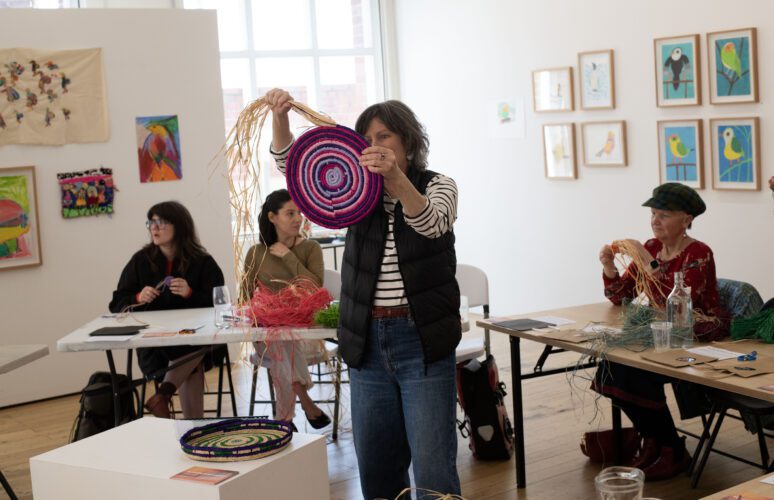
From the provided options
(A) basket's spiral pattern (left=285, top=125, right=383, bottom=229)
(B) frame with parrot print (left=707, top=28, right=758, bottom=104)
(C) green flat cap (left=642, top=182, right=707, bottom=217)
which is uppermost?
(B) frame with parrot print (left=707, top=28, right=758, bottom=104)

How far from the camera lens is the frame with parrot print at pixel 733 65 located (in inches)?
216

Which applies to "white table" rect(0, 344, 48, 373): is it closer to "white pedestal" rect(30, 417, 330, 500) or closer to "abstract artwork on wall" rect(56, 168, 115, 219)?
"white pedestal" rect(30, 417, 330, 500)

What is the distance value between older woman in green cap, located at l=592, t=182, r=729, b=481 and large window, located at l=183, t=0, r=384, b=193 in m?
5.15

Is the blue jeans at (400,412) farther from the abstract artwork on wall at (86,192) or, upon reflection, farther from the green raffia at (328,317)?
the abstract artwork on wall at (86,192)

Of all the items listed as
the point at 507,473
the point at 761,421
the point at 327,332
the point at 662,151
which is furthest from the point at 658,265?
the point at 662,151

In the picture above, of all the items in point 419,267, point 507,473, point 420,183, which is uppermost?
point 420,183

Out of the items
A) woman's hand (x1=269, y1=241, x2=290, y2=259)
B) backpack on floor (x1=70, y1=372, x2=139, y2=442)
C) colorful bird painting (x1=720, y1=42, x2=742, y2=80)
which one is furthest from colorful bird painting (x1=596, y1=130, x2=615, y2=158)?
backpack on floor (x1=70, y1=372, x2=139, y2=442)

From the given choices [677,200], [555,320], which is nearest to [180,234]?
[555,320]

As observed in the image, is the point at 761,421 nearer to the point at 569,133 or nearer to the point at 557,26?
the point at 569,133

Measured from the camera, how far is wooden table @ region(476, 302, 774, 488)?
306cm

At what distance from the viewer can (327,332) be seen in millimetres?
4070

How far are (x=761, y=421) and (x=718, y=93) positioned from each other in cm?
235

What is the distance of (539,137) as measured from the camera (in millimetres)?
7496

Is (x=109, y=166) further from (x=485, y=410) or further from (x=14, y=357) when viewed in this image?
(x=485, y=410)
